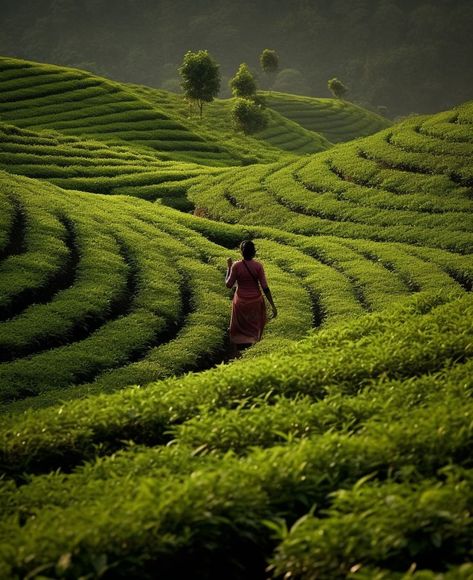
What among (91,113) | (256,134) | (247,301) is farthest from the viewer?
(256,134)

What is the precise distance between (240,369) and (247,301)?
5232 millimetres

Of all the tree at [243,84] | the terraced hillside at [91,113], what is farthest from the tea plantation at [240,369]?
the tree at [243,84]

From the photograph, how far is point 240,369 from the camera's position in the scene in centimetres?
1032

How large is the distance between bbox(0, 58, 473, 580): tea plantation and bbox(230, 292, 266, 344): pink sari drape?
815 mm

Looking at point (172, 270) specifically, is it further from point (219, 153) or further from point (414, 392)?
point (219, 153)

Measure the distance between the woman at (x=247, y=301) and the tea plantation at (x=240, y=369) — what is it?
0.83 m

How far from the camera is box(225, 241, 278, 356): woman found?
15234 millimetres

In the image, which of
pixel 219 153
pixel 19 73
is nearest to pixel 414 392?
pixel 219 153

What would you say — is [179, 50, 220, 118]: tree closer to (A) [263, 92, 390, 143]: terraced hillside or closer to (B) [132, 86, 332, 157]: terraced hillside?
(B) [132, 86, 332, 157]: terraced hillside

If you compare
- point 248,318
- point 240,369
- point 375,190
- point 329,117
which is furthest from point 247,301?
point 329,117

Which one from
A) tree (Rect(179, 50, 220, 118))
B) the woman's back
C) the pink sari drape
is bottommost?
the pink sari drape

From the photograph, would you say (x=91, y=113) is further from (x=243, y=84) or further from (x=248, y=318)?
(x=248, y=318)

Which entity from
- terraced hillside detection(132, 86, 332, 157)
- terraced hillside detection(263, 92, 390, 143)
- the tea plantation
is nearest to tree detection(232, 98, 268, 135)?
terraced hillside detection(132, 86, 332, 157)

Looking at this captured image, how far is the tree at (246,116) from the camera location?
234 ft
